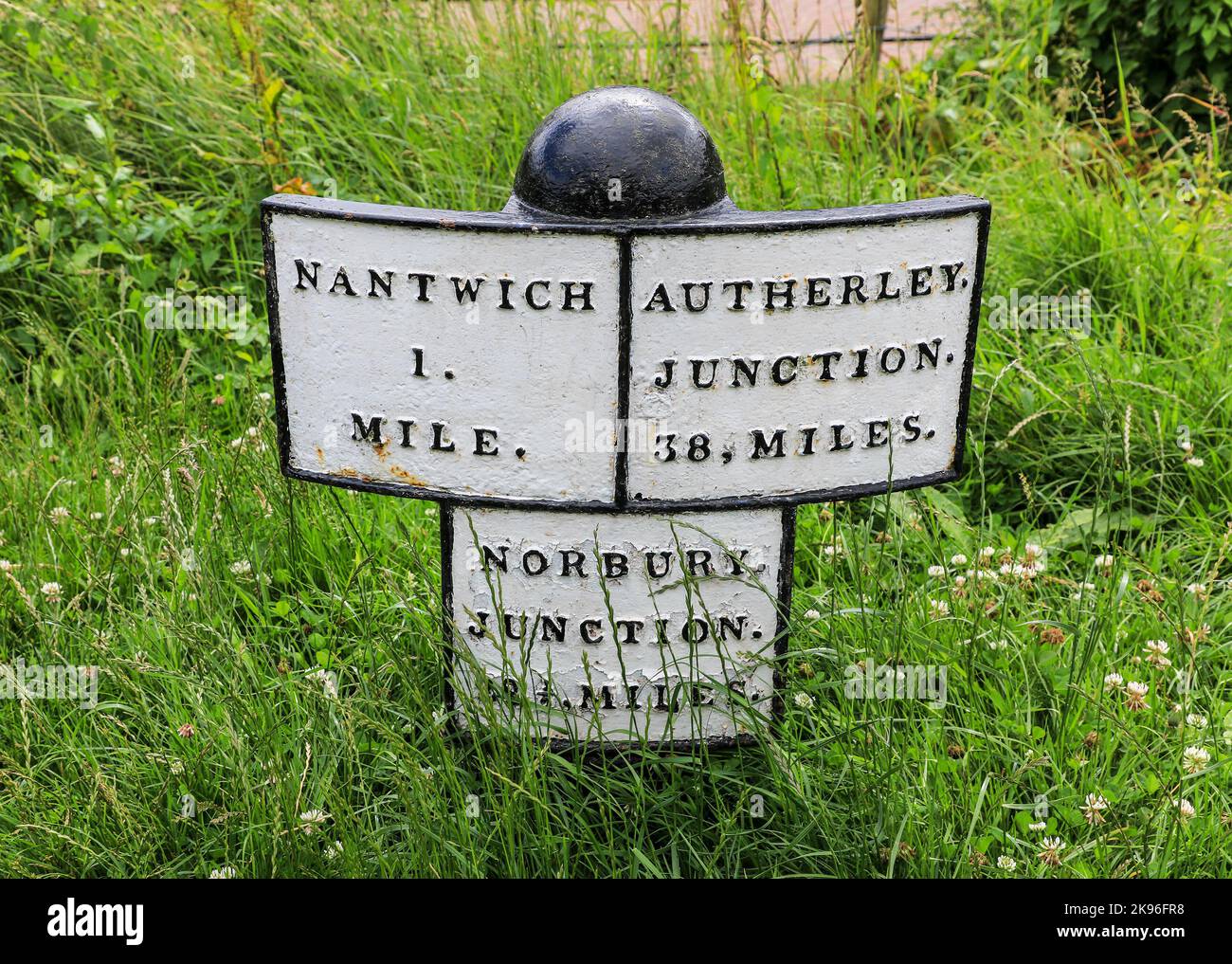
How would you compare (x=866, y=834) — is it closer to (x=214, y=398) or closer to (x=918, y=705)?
(x=918, y=705)

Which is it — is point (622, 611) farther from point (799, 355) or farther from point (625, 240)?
point (625, 240)

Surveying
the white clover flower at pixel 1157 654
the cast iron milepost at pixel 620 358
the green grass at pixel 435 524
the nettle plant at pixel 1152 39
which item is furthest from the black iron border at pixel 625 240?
the nettle plant at pixel 1152 39

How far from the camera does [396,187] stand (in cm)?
413

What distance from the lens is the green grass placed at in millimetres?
2123

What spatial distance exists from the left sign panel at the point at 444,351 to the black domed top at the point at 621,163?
146mm

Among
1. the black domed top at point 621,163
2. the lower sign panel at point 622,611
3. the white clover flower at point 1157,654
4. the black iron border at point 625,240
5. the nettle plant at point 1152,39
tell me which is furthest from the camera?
the nettle plant at point 1152,39

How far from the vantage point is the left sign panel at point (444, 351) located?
1967 millimetres

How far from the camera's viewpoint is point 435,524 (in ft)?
10.1

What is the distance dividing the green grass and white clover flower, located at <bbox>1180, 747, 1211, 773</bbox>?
0.02 m

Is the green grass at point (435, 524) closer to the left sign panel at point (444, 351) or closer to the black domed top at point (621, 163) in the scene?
the left sign panel at point (444, 351)

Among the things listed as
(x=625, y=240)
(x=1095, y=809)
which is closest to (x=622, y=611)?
(x=625, y=240)

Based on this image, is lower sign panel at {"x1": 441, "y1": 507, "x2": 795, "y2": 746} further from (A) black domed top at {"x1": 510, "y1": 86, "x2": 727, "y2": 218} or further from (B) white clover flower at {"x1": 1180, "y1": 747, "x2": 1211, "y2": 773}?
(B) white clover flower at {"x1": 1180, "y1": 747, "x2": 1211, "y2": 773}
